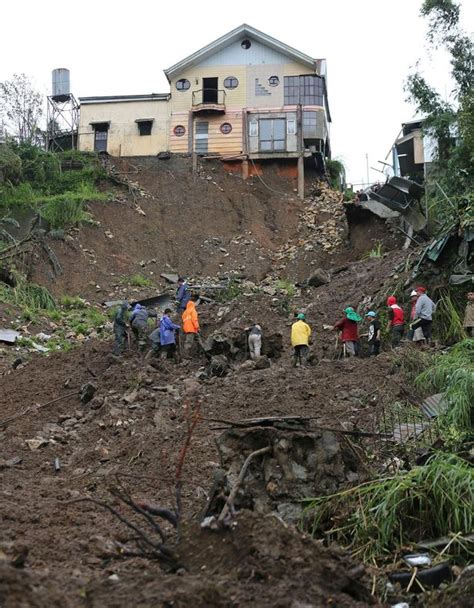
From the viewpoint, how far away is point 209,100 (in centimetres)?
3681

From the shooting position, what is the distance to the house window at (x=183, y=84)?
3688 centimetres

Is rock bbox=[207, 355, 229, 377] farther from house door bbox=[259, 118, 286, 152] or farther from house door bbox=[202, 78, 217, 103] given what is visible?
house door bbox=[202, 78, 217, 103]

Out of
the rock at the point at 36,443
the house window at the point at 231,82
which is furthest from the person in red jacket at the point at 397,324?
the house window at the point at 231,82

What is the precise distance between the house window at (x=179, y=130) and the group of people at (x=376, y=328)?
22.4m

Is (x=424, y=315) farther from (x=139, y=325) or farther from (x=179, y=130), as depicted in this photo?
(x=179, y=130)

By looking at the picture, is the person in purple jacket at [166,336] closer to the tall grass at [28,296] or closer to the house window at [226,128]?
the tall grass at [28,296]

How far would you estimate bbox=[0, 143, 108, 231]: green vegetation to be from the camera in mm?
29703

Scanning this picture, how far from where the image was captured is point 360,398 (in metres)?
10.5

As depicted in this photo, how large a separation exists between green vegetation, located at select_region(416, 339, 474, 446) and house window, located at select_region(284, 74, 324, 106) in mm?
26935

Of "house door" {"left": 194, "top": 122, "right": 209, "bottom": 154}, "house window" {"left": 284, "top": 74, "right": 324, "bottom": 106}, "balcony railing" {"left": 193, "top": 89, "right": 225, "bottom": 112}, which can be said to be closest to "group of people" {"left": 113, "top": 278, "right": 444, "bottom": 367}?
"house door" {"left": 194, "top": 122, "right": 209, "bottom": 154}

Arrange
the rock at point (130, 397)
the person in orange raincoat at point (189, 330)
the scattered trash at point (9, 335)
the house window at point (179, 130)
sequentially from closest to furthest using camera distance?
the rock at point (130, 397)
the person in orange raincoat at point (189, 330)
the scattered trash at point (9, 335)
the house window at point (179, 130)

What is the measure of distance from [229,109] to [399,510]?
32.2 meters

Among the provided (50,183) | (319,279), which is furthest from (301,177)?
(319,279)

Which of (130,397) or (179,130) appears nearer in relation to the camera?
(130,397)
